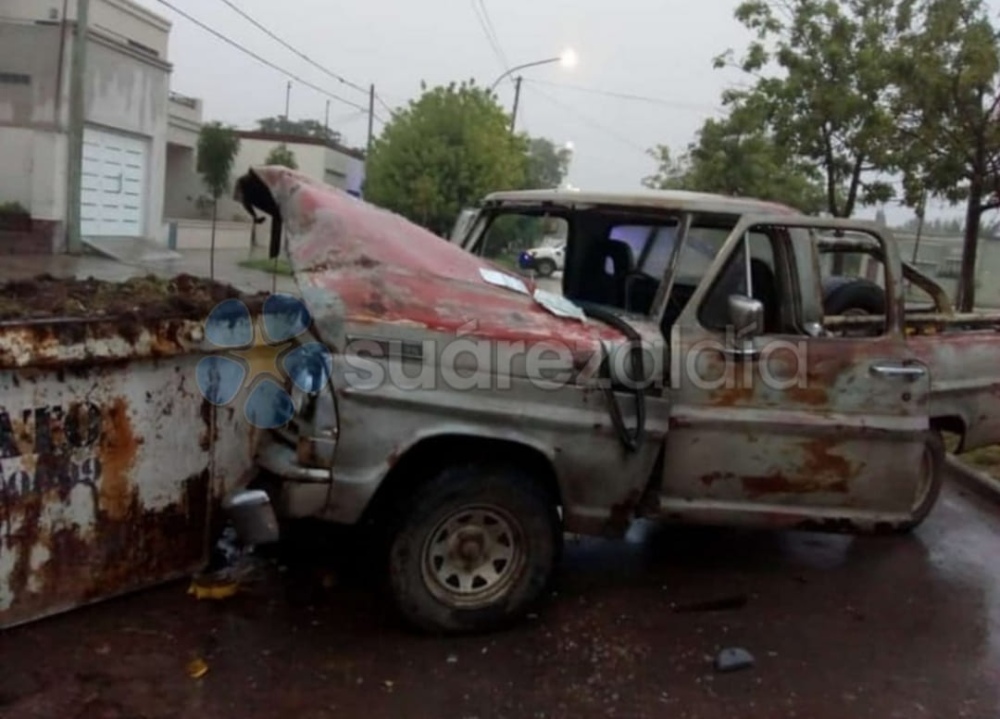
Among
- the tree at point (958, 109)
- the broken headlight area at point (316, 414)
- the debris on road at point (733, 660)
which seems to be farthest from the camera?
the tree at point (958, 109)

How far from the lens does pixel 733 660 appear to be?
159 inches

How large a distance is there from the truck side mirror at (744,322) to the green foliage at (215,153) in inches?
1247

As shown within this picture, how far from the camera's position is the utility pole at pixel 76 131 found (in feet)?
63.0

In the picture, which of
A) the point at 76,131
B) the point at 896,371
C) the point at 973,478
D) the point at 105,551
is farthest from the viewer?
the point at 76,131

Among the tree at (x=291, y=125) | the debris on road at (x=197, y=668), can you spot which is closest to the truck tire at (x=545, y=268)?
the debris on road at (x=197, y=668)

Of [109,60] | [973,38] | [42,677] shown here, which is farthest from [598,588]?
[109,60]

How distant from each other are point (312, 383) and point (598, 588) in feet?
6.11

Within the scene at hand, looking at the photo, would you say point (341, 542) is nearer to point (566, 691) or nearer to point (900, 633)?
point (566, 691)

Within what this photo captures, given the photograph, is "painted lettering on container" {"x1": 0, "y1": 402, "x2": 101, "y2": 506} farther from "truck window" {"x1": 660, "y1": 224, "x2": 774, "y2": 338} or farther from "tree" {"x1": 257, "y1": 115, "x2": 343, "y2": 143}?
"tree" {"x1": 257, "y1": 115, "x2": 343, "y2": 143}

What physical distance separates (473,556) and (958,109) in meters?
8.73

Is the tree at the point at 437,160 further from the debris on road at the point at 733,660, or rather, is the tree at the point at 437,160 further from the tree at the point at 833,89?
the debris on road at the point at 733,660

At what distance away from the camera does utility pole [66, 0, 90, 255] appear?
63.0ft

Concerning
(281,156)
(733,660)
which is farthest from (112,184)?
(733,660)

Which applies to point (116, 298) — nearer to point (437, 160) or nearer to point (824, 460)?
point (824, 460)
